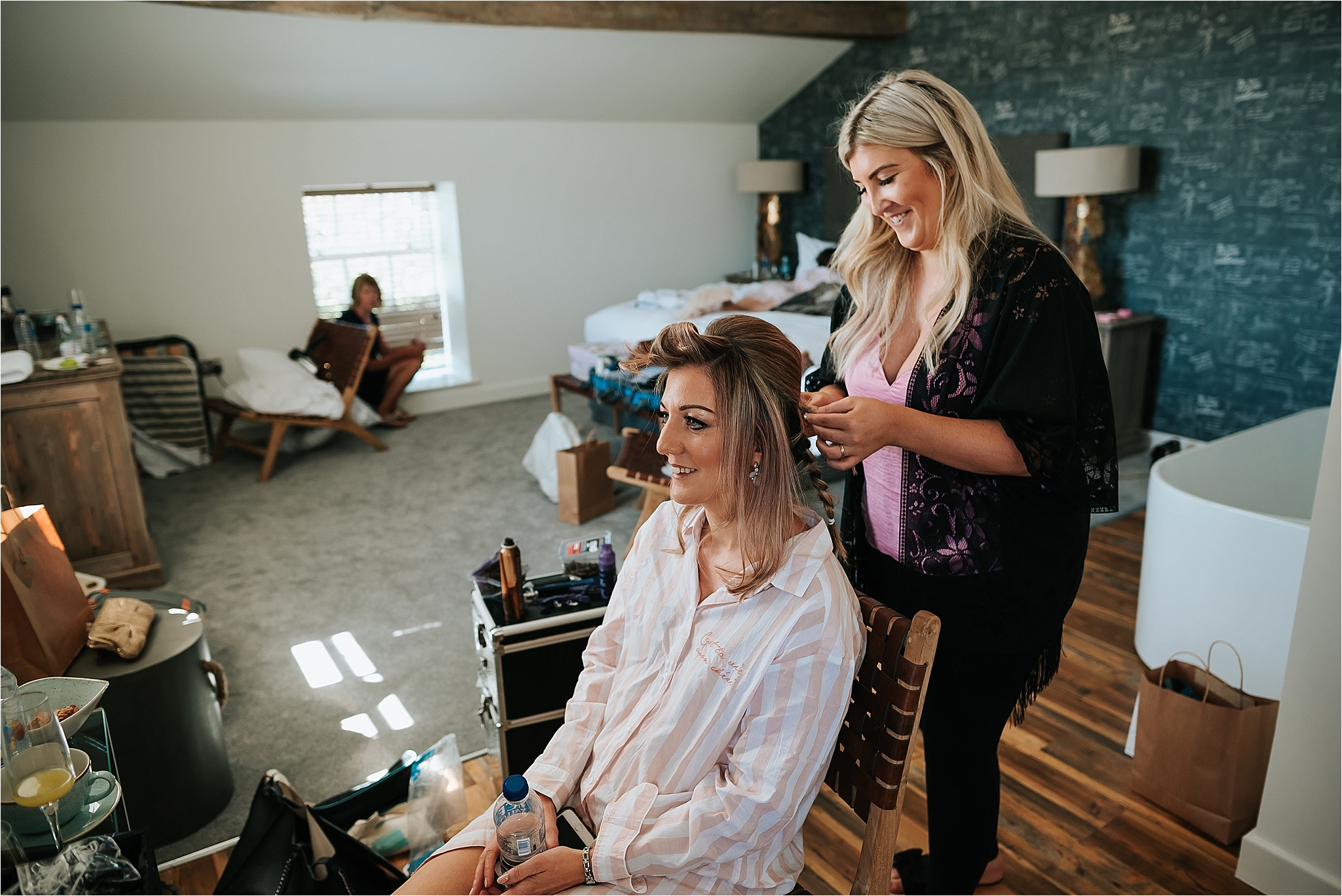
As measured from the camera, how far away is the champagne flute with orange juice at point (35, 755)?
1.14m

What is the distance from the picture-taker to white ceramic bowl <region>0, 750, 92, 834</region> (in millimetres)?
1123

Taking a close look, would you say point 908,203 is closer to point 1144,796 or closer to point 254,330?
point 1144,796

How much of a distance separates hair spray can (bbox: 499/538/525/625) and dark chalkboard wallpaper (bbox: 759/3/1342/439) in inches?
150

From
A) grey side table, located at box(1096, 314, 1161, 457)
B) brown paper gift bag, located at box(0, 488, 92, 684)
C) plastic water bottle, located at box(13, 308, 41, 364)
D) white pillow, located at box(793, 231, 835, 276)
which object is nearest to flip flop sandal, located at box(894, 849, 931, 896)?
brown paper gift bag, located at box(0, 488, 92, 684)

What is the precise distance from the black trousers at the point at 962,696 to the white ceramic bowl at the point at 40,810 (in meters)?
1.18

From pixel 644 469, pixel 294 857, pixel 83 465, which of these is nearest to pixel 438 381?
pixel 83 465

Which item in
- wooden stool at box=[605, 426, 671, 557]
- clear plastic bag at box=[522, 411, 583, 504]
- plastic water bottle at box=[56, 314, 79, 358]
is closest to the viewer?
wooden stool at box=[605, 426, 671, 557]

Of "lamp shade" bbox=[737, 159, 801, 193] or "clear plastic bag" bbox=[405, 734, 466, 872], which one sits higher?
"lamp shade" bbox=[737, 159, 801, 193]

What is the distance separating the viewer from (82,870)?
1231mm

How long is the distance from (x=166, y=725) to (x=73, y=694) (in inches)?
31.7

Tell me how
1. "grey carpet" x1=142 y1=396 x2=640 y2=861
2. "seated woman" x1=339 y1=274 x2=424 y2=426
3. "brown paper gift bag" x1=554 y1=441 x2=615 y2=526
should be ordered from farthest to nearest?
"seated woman" x1=339 y1=274 x2=424 y2=426 → "brown paper gift bag" x1=554 y1=441 x2=615 y2=526 → "grey carpet" x1=142 y1=396 x2=640 y2=861

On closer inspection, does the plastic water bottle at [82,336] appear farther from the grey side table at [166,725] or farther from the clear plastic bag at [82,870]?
the clear plastic bag at [82,870]

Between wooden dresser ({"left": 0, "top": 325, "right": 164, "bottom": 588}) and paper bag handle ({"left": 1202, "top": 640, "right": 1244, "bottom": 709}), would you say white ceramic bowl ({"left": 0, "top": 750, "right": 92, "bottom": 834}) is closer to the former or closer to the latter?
paper bag handle ({"left": 1202, "top": 640, "right": 1244, "bottom": 709})

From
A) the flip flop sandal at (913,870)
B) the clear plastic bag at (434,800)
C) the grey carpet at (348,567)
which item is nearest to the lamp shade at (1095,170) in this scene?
the grey carpet at (348,567)
